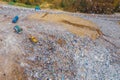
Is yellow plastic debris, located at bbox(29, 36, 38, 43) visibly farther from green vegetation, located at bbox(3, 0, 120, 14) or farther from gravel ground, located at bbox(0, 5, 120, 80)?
green vegetation, located at bbox(3, 0, 120, 14)

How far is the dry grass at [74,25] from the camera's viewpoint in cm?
1479

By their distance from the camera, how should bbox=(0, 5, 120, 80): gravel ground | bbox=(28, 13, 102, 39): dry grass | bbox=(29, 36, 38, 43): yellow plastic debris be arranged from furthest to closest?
bbox=(28, 13, 102, 39): dry grass → bbox=(29, 36, 38, 43): yellow plastic debris → bbox=(0, 5, 120, 80): gravel ground

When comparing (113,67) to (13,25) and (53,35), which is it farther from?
(13,25)

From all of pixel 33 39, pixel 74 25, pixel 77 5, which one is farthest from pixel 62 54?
pixel 77 5

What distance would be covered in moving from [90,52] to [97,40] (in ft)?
4.74

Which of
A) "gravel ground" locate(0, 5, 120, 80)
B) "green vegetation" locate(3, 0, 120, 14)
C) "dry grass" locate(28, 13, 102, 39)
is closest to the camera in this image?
"gravel ground" locate(0, 5, 120, 80)

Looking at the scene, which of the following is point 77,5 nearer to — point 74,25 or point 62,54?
point 74,25

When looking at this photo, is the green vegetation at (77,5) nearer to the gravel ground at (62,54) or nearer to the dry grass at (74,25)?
the dry grass at (74,25)

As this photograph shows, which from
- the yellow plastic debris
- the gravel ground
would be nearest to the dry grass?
the gravel ground

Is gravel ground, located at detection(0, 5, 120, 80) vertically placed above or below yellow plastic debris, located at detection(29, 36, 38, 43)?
below

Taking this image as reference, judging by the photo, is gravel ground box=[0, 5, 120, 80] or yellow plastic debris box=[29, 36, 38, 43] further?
yellow plastic debris box=[29, 36, 38, 43]

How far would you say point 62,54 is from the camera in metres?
12.7

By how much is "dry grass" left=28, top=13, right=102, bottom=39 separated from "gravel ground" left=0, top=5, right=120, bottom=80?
442mm

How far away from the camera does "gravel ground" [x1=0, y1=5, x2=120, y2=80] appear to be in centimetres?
1169
